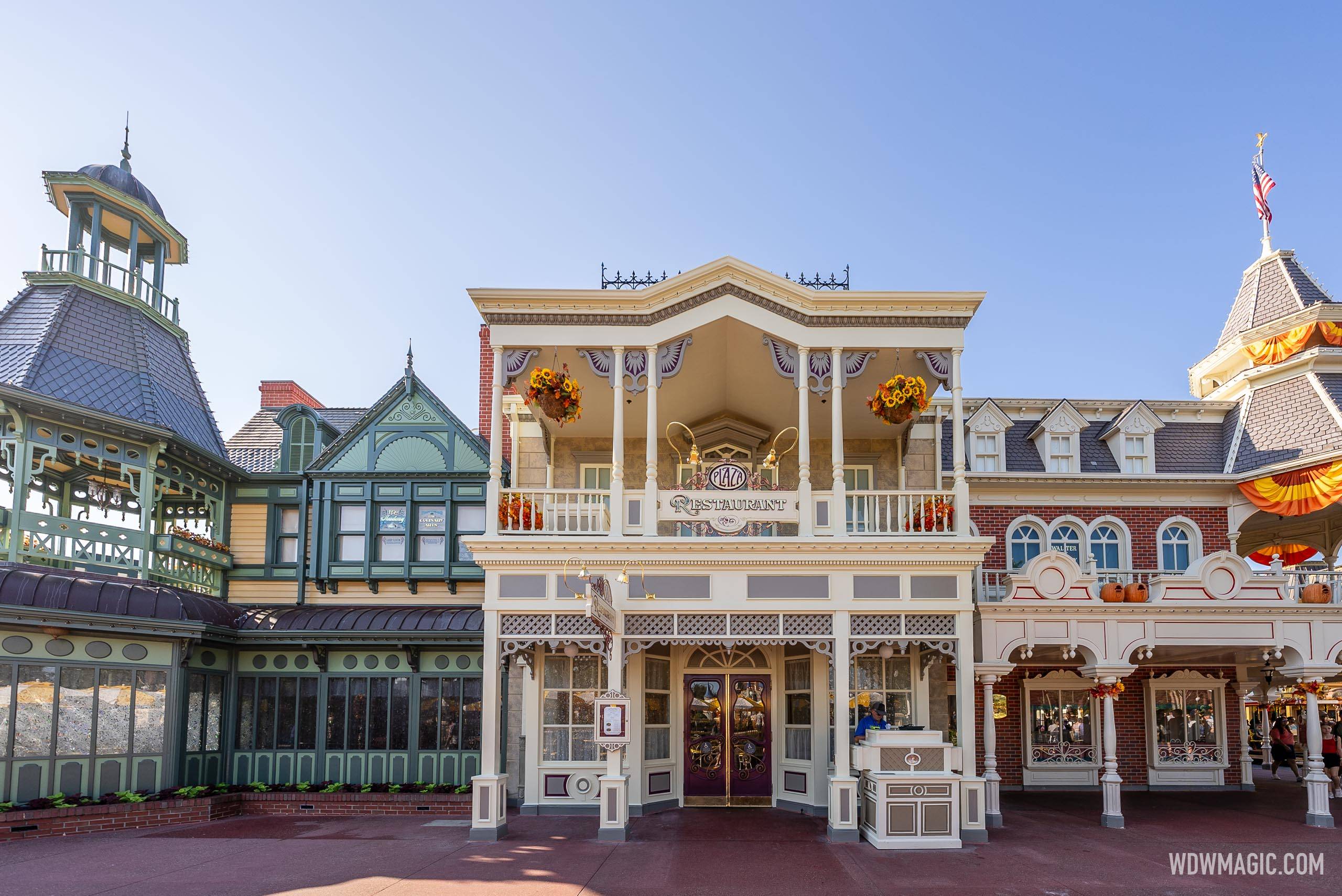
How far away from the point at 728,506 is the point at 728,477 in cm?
41

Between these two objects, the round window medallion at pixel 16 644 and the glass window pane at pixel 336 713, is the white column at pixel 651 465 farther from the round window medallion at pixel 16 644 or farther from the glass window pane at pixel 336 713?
the round window medallion at pixel 16 644

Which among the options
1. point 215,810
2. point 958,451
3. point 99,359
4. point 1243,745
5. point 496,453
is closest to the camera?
point 496,453

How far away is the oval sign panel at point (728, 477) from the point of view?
45.0 feet

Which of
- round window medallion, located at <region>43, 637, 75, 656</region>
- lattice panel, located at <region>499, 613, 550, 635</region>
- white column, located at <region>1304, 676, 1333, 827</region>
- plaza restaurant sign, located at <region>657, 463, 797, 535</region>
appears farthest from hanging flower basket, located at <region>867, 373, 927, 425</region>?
round window medallion, located at <region>43, 637, 75, 656</region>

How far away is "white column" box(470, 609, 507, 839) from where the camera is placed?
513 inches

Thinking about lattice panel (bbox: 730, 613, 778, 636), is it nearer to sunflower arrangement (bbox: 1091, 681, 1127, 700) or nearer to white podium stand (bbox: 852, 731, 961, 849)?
white podium stand (bbox: 852, 731, 961, 849)

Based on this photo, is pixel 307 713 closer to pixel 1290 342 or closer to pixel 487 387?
pixel 487 387

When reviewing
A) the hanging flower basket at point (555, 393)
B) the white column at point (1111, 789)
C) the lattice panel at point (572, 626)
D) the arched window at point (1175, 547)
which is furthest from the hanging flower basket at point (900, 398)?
the arched window at point (1175, 547)

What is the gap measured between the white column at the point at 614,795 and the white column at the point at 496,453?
7.77 ft

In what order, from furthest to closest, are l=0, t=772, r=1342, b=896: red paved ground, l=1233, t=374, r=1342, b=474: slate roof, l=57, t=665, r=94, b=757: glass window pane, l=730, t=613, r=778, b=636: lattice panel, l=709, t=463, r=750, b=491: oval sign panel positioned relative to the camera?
1. l=1233, t=374, r=1342, b=474: slate roof
2. l=57, t=665, r=94, b=757: glass window pane
3. l=709, t=463, r=750, b=491: oval sign panel
4. l=730, t=613, r=778, b=636: lattice panel
5. l=0, t=772, r=1342, b=896: red paved ground

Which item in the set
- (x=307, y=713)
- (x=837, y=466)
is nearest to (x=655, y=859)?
(x=837, y=466)

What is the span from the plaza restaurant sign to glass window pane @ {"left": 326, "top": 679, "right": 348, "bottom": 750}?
7395mm

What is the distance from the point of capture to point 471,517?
1808 centimetres

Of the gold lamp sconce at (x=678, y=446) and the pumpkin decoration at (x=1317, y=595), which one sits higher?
the gold lamp sconce at (x=678, y=446)
